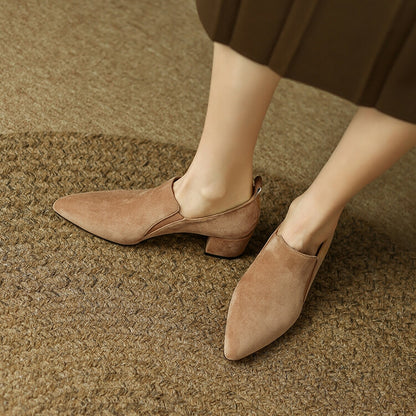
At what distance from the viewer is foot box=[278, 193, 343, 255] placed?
84cm

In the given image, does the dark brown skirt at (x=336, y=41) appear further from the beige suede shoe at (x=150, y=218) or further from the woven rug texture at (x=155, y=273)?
the woven rug texture at (x=155, y=273)

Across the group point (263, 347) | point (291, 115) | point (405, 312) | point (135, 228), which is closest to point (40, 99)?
point (135, 228)

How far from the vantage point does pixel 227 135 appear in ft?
2.62

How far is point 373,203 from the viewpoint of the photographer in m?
1.17

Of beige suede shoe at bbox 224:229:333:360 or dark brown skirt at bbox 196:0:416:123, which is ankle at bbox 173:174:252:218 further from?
dark brown skirt at bbox 196:0:416:123

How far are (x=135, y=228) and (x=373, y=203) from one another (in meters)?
0.54

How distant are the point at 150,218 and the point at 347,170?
322mm

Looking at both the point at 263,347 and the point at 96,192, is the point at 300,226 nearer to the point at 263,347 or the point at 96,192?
the point at 263,347

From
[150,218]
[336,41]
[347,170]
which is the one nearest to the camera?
[336,41]

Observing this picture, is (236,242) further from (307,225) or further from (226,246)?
(307,225)

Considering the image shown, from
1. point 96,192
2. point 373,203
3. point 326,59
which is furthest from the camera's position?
point 373,203

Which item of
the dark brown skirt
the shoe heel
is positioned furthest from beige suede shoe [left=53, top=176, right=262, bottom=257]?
the dark brown skirt

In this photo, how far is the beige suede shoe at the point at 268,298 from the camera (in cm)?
83

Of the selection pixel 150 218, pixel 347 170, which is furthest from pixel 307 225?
pixel 150 218
